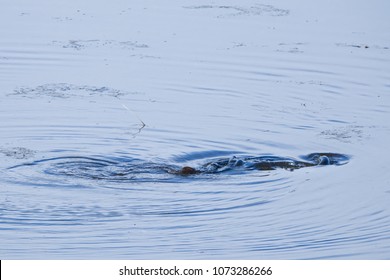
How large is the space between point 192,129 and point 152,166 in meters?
1.25

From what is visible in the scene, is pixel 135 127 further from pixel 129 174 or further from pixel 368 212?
pixel 368 212

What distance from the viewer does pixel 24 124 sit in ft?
36.6

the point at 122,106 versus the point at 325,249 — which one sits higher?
the point at 122,106

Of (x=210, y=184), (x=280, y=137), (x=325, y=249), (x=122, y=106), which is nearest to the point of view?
(x=325, y=249)

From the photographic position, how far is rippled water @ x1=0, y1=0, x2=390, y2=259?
836 cm

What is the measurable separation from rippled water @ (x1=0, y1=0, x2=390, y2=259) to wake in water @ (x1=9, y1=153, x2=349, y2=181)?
1.2 inches

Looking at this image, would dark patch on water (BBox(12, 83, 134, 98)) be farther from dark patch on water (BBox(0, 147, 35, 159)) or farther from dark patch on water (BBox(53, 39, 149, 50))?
dark patch on water (BBox(0, 147, 35, 159))

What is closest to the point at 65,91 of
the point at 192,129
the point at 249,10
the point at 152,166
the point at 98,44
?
the point at 192,129

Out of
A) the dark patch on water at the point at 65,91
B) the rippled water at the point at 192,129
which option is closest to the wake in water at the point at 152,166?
the rippled water at the point at 192,129

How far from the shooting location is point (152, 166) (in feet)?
33.0

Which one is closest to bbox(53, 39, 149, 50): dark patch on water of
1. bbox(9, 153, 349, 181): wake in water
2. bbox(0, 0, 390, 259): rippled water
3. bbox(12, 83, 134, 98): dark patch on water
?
bbox(0, 0, 390, 259): rippled water

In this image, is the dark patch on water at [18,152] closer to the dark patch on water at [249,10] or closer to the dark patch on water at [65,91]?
the dark patch on water at [65,91]

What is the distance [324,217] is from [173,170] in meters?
1.83

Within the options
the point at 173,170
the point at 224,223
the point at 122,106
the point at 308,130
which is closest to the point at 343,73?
the point at 308,130
